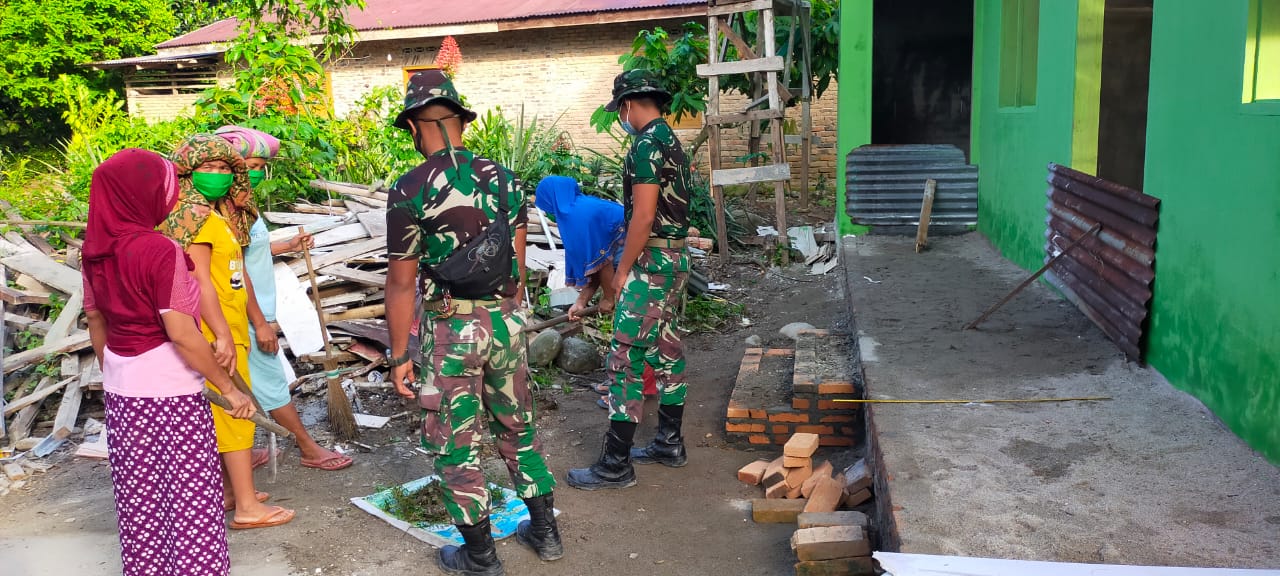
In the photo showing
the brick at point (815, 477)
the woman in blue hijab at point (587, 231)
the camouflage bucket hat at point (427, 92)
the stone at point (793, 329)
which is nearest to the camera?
the camouflage bucket hat at point (427, 92)

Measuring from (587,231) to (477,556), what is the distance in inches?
84.7

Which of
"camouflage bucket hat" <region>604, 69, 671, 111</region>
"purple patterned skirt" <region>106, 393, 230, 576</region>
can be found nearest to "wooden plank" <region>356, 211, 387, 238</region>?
"camouflage bucket hat" <region>604, 69, 671, 111</region>

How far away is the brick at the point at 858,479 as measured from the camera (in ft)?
13.3

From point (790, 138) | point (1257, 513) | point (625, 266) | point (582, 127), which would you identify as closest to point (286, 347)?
point (625, 266)

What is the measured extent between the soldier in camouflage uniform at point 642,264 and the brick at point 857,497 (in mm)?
1086

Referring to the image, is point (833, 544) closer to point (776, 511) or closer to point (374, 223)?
point (776, 511)

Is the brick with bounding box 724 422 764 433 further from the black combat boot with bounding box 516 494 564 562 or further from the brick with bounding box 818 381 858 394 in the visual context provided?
the black combat boot with bounding box 516 494 564 562

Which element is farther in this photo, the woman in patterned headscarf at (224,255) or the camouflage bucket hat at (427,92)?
the woman in patterned headscarf at (224,255)

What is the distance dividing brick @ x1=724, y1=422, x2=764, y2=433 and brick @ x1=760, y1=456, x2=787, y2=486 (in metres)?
0.54

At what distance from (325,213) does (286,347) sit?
2.04 metres

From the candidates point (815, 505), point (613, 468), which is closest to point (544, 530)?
point (613, 468)

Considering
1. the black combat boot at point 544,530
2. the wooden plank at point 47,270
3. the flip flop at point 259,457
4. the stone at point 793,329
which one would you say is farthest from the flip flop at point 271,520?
the stone at point 793,329

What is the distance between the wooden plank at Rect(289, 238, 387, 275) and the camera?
697 centimetres

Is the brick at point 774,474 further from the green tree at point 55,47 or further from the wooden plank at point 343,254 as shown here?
the green tree at point 55,47
